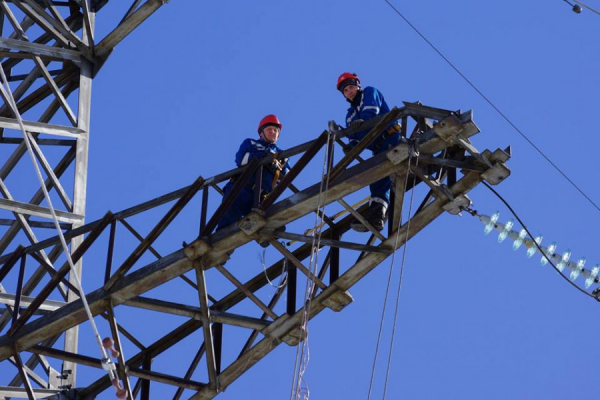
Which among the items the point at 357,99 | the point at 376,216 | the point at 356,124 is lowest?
the point at 376,216

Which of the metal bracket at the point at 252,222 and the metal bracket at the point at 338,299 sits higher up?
the metal bracket at the point at 252,222

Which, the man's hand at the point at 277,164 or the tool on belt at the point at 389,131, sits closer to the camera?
the tool on belt at the point at 389,131

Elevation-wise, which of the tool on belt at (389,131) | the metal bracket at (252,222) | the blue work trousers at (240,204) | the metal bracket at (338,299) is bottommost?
the metal bracket at (338,299)

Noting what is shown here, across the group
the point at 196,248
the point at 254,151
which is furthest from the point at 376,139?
the point at 196,248

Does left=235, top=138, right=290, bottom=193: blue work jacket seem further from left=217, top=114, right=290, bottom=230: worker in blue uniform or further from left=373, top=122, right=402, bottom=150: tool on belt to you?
left=373, top=122, right=402, bottom=150: tool on belt

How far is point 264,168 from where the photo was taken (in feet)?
56.8

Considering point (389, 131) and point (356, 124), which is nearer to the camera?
point (356, 124)

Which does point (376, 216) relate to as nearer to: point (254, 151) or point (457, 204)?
point (457, 204)

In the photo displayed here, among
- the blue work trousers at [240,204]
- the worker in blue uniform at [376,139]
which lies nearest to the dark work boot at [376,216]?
the worker in blue uniform at [376,139]

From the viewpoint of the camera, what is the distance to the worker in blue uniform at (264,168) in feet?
57.3

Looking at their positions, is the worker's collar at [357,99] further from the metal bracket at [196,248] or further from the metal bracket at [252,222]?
the metal bracket at [196,248]

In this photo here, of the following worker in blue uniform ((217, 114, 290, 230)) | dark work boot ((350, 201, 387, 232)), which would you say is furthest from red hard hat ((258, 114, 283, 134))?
dark work boot ((350, 201, 387, 232))

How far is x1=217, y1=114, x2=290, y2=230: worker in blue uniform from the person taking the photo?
1747cm

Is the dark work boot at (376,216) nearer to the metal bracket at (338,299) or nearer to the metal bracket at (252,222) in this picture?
the metal bracket at (338,299)
